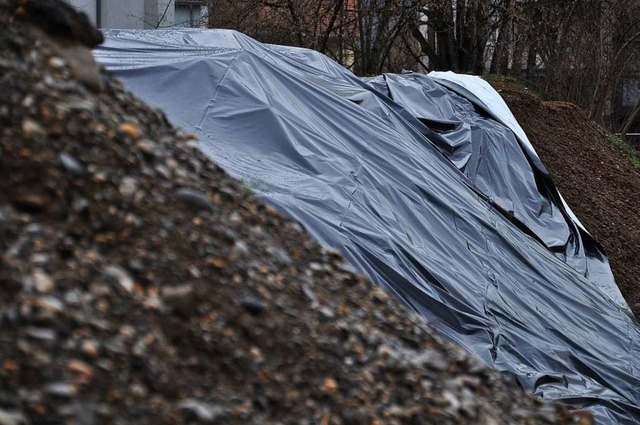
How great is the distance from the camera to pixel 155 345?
2.20 meters

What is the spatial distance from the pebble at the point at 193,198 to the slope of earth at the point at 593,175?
5730 mm

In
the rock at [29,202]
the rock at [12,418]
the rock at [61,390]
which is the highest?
the rock at [29,202]

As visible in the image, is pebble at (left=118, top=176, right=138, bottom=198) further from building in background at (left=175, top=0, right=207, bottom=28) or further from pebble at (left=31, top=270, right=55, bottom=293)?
building in background at (left=175, top=0, right=207, bottom=28)

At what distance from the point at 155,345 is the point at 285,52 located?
629 centimetres

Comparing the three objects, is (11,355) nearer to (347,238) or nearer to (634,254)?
(347,238)

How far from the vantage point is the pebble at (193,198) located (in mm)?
2729

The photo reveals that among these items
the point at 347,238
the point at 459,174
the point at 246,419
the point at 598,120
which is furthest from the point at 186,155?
the point at 598,120

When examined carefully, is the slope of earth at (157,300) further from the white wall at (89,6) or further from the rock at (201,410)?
the white wall at (89,6)

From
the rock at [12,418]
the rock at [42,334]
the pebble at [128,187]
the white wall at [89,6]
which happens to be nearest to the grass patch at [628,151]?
the white wall at [89,6]

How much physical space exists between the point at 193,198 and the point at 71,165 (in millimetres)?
416

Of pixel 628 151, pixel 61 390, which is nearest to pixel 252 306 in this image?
pixel 61 390

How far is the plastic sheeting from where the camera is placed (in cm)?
503

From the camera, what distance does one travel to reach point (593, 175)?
1102cm

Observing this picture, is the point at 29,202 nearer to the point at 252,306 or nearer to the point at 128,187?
the point at 128,187
